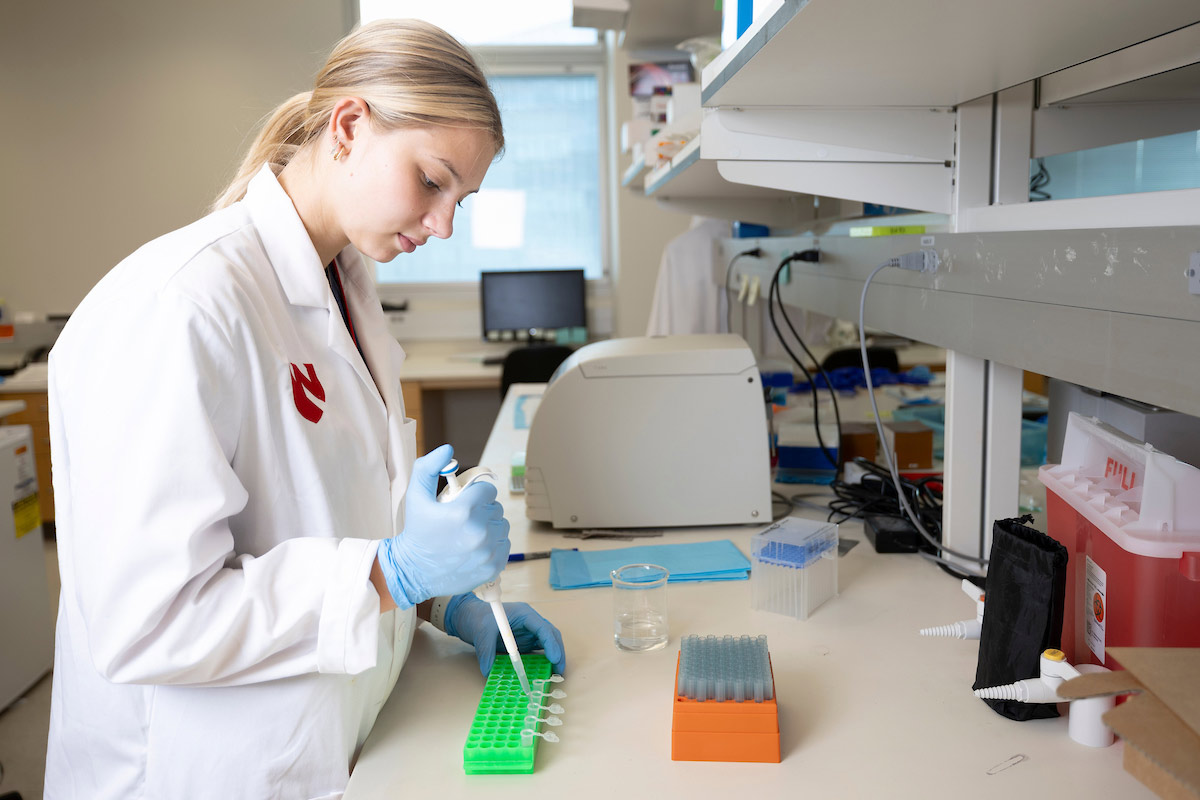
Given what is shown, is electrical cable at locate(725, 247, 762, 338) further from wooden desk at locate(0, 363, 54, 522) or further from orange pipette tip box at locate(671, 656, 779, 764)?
wooden desk at locate(0, 363, 54, 522)

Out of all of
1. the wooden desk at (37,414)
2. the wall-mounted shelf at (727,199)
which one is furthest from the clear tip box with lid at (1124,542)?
the wooden desk at (37,414)

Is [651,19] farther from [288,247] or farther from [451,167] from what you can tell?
[288,247]

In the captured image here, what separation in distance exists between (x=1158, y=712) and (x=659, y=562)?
86 cm

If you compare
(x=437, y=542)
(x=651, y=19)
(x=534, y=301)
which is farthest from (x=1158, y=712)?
(x=534, y=301)

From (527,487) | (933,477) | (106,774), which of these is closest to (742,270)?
(933,477)

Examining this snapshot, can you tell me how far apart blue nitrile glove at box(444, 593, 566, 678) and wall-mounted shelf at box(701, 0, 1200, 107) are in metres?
0.70

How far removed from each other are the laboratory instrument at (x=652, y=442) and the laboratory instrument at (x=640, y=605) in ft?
1.45

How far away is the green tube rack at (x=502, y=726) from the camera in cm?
85

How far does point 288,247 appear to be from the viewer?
98 centimetres

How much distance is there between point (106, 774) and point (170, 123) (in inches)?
176

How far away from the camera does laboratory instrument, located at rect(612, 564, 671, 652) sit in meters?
1.14

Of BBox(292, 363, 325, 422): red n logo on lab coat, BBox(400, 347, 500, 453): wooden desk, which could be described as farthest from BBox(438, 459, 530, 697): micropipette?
BBox(400, 347, 500, 453): wooden desk

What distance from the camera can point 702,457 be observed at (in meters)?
1.59

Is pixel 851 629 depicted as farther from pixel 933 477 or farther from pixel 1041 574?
pixel 933 477
